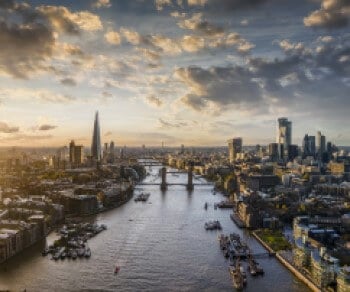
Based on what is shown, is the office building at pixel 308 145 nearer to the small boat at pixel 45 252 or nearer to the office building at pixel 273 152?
the office building at pixel 273 152

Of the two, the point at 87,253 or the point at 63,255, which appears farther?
the point at 87,253

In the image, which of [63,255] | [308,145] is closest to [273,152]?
[308,145]

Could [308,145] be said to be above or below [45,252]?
above

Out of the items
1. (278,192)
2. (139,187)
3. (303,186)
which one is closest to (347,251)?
(278,192)

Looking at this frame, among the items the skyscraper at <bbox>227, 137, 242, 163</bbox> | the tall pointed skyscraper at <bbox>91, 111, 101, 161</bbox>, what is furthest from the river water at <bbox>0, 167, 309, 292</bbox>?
the skyscraper at <bbox>227, 137, 242, 163</bbox>

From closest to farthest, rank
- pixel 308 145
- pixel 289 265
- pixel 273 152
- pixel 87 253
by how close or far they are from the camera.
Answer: pixel 289 265, pixel 87 253, pixel 273 152, pixel 308 145

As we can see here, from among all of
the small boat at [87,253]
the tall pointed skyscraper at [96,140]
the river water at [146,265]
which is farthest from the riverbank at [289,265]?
the tall pointed skyscraper at [96,140]

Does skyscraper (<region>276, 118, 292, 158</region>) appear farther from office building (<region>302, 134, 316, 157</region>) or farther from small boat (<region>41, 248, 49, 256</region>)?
small boat (<region>41, 248, 49, 256</region>)

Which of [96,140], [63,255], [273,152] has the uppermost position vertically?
[96,140]

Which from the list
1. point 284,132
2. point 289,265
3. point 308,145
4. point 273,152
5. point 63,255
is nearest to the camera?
point 289,265

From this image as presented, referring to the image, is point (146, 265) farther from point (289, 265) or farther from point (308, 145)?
point (308, 145)
